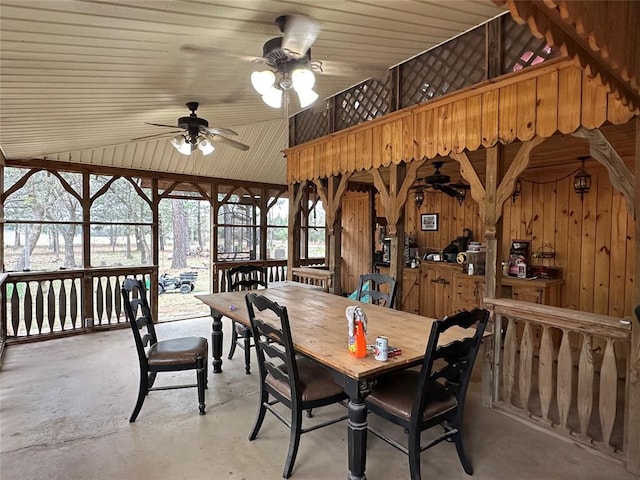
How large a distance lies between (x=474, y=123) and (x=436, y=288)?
327cm

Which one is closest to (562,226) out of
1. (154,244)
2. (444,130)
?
(444,130)

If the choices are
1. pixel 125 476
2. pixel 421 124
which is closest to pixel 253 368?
pixel 125 476

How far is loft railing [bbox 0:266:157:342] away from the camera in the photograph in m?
4.69

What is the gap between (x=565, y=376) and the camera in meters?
2.58

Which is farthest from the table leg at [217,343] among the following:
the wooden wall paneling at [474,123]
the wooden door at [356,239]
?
the wooden door at [356,239]

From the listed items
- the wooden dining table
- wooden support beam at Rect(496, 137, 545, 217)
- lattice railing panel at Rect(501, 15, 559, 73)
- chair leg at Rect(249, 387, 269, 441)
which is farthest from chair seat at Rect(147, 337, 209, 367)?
lattice railing panel at Rect(501, 15, 559, 73)

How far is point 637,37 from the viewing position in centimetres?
161

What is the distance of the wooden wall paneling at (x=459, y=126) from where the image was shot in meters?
3.09

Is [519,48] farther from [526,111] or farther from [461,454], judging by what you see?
[461,454]

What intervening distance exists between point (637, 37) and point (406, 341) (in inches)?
74.5

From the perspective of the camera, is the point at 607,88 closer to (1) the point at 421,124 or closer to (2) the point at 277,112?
(1) the point at 421,124

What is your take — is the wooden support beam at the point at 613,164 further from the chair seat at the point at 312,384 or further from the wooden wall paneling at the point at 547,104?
the chair seat at the point at 312,384

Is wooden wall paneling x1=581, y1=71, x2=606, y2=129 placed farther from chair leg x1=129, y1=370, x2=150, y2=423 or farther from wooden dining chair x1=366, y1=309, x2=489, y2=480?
chair leg x1=129, y1=370, x2=150, y2=423

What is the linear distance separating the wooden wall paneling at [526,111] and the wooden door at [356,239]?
14.8ft
